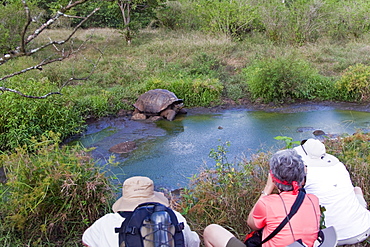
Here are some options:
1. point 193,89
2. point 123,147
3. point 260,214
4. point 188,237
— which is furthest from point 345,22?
point 188,237

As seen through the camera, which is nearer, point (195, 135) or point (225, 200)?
point (225, 200)

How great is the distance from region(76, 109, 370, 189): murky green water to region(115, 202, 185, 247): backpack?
3.34 meters

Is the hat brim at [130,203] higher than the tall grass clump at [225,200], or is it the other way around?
the hat brim at [130,203]

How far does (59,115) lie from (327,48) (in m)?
10.2

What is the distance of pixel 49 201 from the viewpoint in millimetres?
3270

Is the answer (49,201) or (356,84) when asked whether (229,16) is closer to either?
(356,84)

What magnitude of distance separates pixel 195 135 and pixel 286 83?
348 cm

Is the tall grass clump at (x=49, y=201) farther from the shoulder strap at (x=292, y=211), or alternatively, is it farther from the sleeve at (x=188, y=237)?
the shoulder strap at (x=292, y=211)

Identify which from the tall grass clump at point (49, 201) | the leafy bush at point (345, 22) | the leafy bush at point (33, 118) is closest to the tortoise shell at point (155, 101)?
the leafy bush at point (33, 118)

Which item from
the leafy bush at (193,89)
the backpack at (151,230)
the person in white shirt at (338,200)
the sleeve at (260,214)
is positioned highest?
the backpack at (151,230)

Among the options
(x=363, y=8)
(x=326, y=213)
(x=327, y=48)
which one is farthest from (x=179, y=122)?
(x=363, y=8)

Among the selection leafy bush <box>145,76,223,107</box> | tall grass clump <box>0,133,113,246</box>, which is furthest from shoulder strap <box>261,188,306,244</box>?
leafy bush <box>145,76,223,107</box>

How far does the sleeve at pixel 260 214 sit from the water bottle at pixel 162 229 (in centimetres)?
66

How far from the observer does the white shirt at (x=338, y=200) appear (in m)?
2.61
